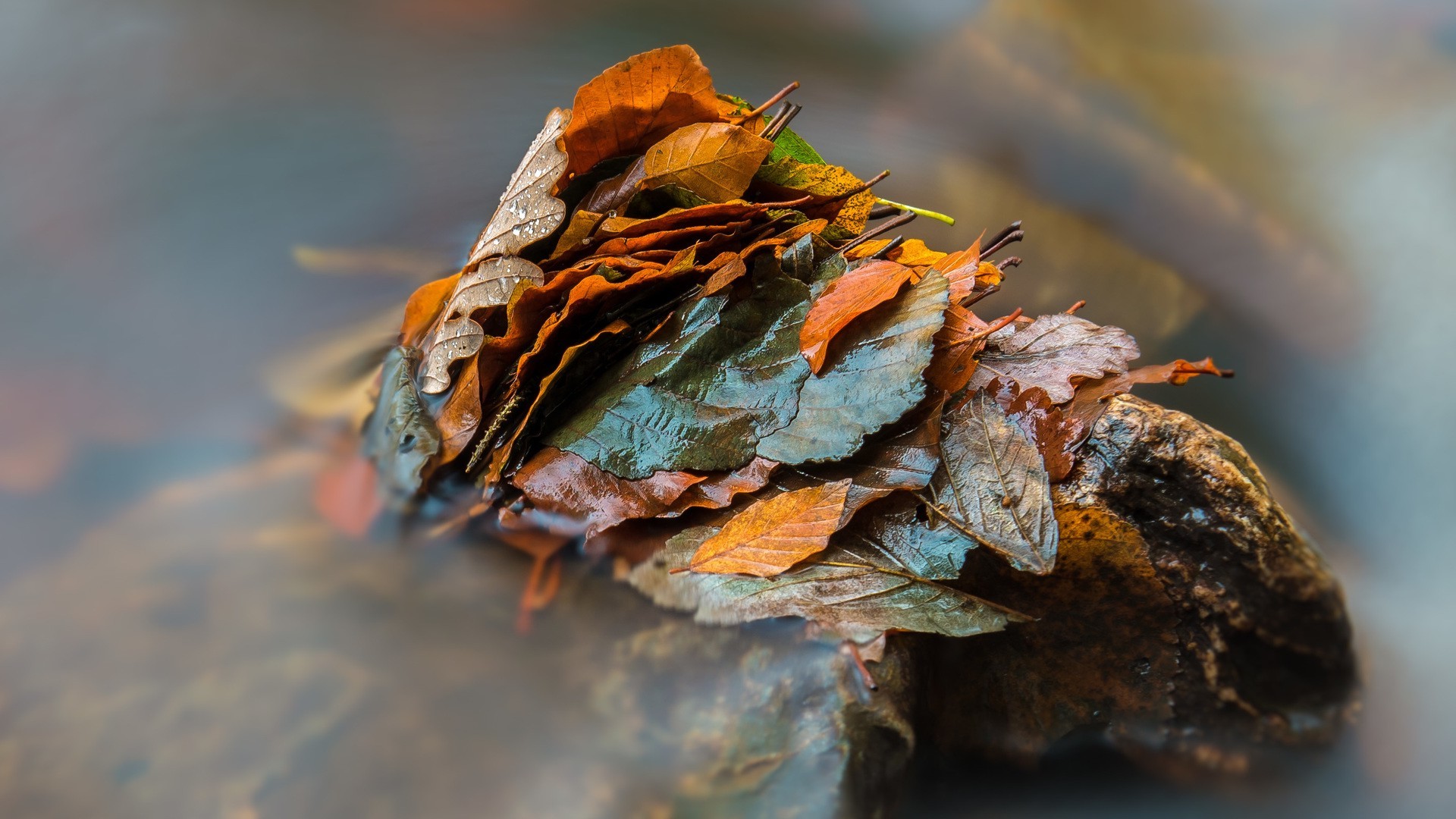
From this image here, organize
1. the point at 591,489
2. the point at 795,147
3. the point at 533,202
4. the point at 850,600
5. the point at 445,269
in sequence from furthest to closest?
1. the point at 445,269
2. the point at 795,147
3. the point at 533,202
4. the point at 591,489
5. the point at 850,600

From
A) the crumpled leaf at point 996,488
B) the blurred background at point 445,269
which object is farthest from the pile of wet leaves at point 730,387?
the blurred background at point 445,269

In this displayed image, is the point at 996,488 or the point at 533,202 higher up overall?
the point at 533,202

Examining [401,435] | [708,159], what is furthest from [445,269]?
[708,159]

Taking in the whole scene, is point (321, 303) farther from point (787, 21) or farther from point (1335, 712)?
point (1335, 712)

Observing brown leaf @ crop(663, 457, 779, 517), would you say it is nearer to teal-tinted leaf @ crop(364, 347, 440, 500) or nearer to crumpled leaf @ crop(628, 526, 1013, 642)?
crumpled leaf @ crop(628, 526, 1013, 642)

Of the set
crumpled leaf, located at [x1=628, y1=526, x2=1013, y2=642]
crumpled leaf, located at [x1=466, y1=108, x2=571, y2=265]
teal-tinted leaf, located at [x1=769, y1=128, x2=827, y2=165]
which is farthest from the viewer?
teal-tinted leaf, located at [x1=769, y1=128, x2=827, y2=165]

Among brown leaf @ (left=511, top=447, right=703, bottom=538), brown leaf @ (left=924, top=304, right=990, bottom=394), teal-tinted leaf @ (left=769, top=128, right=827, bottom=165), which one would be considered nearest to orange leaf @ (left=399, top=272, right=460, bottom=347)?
brown leaf @ (left=511, top=447, right=703, bottom=538)

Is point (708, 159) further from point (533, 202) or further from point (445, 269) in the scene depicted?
point (445, 269)
